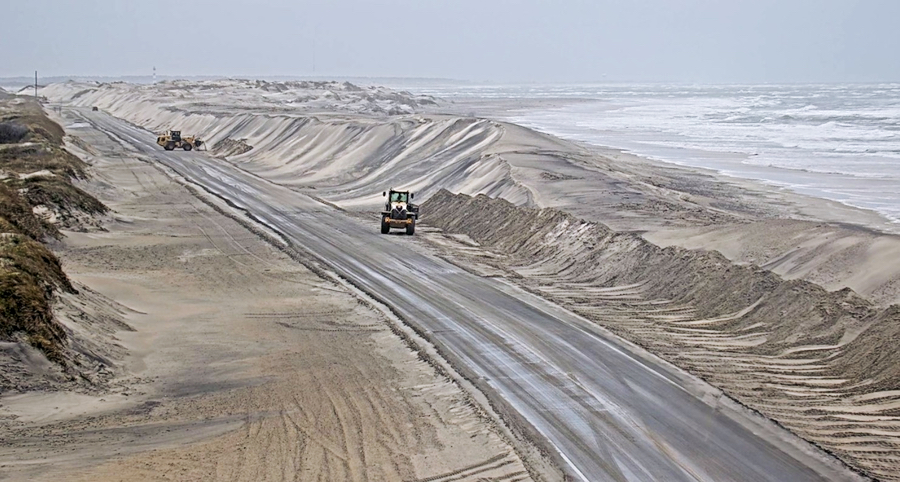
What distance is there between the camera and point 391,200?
38156 millimetres

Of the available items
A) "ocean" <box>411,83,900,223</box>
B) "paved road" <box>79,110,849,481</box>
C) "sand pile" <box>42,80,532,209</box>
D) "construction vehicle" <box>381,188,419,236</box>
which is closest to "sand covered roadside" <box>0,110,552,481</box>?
"paved road" <box>79,110,849,481</box>

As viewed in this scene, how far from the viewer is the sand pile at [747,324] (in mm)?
16766

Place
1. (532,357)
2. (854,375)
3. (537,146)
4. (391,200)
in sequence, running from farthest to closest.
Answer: (537,146) < (391,200) < (532,357) < (854,375)

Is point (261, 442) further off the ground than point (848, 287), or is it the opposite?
point (848, 287)

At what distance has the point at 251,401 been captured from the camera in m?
17.3

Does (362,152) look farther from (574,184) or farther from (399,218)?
(399,218)

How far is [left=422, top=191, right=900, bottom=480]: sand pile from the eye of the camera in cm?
1677

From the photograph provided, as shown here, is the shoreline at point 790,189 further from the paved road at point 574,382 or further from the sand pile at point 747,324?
the paved road at point 574,382

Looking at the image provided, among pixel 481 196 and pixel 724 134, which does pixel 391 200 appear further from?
pixel 724 134

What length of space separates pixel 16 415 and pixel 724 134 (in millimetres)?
78265

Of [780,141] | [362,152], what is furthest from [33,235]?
[780,141]

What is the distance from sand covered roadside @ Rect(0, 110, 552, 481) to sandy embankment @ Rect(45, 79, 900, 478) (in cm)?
598

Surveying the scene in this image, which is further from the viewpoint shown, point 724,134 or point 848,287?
point 724,134

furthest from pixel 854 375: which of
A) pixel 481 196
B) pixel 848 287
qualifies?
pixel 481 196
